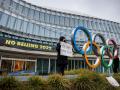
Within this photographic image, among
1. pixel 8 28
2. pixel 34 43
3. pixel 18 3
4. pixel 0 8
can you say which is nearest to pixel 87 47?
pixel 34 43

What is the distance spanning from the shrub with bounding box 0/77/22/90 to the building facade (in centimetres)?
1532

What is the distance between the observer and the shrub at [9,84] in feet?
24.1

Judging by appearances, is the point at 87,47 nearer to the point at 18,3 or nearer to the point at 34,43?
the point at 34,43

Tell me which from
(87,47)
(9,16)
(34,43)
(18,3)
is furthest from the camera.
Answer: (18,3)

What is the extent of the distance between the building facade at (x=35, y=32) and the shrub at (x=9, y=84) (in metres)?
15.3

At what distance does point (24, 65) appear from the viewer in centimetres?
2678

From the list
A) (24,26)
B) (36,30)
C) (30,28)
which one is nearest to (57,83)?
(24,26)

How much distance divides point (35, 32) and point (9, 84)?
90.5 feet

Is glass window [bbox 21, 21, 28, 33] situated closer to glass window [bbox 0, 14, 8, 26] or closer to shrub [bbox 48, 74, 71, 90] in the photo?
glass window [bbox 0, 14, 8, 26]

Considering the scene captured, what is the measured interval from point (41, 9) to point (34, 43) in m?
14.1

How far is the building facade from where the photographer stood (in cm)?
2464

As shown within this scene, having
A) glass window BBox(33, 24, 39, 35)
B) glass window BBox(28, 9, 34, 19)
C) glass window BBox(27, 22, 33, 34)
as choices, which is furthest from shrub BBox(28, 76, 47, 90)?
glass window BBox(28, 9, 34, 19)

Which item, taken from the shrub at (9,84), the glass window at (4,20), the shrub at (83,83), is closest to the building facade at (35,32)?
the glass window at (4,20)

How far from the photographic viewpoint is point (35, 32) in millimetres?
34750
